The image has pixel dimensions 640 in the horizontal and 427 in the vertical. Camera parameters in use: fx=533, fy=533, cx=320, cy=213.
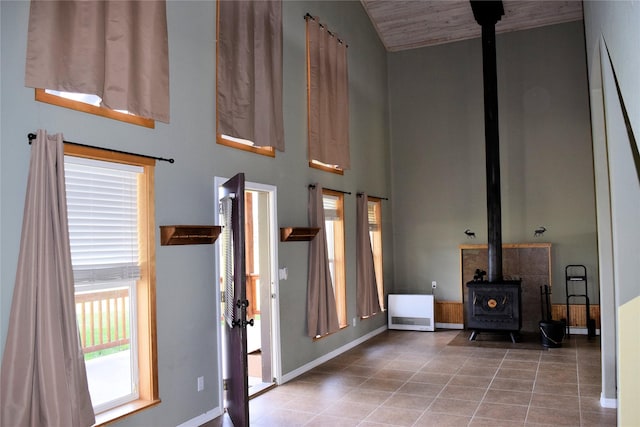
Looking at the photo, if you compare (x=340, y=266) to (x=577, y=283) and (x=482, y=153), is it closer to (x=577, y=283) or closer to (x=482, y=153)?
A: (x=482, y=153)

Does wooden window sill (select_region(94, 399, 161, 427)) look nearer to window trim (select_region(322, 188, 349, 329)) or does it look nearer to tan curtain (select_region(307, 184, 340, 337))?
tan curtain (select_region(307, 184, 340, 337))

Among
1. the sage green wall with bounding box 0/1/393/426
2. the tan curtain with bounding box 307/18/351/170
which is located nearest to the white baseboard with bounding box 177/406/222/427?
the sage green wall with bounding box 0/1/393/426

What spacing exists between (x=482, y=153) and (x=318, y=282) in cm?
428

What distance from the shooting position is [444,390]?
5543 mm

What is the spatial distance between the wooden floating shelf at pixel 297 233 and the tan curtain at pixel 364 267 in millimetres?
1568

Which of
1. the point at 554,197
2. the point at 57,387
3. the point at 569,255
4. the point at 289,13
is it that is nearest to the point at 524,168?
the point at 554,197

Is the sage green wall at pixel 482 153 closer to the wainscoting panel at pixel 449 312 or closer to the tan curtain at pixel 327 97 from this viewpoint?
the wainscoting panel at pixel 449 312

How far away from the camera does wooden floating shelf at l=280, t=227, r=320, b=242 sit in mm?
5907

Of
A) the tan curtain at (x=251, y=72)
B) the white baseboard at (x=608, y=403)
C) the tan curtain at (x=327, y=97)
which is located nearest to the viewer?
the white baseboard at (x=608, y=403)

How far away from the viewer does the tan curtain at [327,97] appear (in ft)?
22.0

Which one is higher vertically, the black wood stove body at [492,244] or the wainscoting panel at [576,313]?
the black wood stove body at [492,244]

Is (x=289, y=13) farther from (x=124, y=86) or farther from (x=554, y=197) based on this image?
(x=554, y=197)

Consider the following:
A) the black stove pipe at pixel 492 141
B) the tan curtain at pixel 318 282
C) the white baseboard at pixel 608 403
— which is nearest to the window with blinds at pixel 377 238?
the black stove pipe at pixel 492 141

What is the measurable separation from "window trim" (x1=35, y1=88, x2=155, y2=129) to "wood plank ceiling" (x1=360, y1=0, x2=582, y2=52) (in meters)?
5.55
